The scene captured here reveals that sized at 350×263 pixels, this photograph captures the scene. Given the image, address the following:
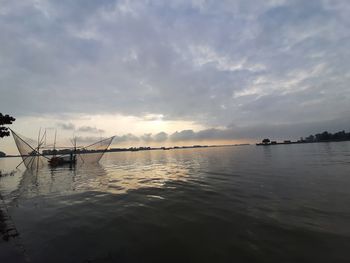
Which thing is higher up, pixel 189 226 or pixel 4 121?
A: pixel 4 121

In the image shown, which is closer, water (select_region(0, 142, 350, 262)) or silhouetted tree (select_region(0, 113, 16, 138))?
water (select_region(0, 142, 350, 262))

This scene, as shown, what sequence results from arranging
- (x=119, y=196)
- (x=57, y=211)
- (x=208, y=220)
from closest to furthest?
(x=208, y=220), (x=57, y=211), (x=119, y=196)

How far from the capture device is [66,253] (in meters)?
9.37

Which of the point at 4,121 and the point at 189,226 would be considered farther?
the point at 4,121

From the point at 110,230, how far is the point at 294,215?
1154cm

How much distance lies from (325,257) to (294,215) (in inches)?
206

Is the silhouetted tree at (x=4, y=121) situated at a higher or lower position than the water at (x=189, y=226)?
higher

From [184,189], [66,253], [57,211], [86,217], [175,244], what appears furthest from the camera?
[184,189]

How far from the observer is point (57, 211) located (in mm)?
15961

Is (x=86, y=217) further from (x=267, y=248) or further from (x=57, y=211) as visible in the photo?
(x=267, y=248)

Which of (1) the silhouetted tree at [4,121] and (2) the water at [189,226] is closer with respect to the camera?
(2) the water at [189,226]

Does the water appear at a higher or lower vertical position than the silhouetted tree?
lower

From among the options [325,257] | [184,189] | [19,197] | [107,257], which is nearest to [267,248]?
[325,257]

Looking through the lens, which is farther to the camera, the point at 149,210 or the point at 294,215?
the point at 149,210
